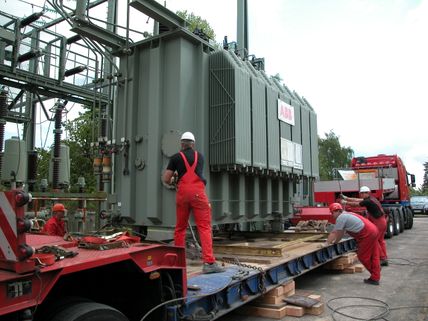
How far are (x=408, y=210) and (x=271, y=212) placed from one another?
41.5 feet

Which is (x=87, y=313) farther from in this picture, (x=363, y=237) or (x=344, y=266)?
(x=344, y=266)

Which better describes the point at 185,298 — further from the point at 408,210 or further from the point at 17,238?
the point at 408,210

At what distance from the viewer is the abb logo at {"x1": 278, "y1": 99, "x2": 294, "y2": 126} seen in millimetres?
8128

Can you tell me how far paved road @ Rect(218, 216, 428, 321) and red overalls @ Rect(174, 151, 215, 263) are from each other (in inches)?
53.4

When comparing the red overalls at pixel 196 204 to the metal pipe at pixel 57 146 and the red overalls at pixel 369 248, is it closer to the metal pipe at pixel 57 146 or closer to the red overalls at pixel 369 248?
the red overalls at pixel 369 248

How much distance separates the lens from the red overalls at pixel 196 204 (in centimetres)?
487

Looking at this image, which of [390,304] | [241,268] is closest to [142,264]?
[241,268]

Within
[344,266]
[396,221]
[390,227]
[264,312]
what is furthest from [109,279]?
[396,221]

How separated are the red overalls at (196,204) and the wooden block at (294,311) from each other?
142 centimetres

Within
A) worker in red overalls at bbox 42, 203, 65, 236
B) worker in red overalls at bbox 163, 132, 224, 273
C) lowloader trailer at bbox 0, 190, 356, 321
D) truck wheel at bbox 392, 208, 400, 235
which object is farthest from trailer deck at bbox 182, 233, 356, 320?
truck wheel at bbox 392, 208, 400, 235

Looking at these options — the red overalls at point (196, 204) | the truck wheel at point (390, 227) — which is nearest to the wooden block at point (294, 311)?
the red overalls at point (196, 204)

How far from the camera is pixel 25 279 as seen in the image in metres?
2.68

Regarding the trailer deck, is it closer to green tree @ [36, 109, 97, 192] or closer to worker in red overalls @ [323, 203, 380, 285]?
worker in red overalls @ [323, 203, 380, 285]

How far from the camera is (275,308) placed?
5.48m
